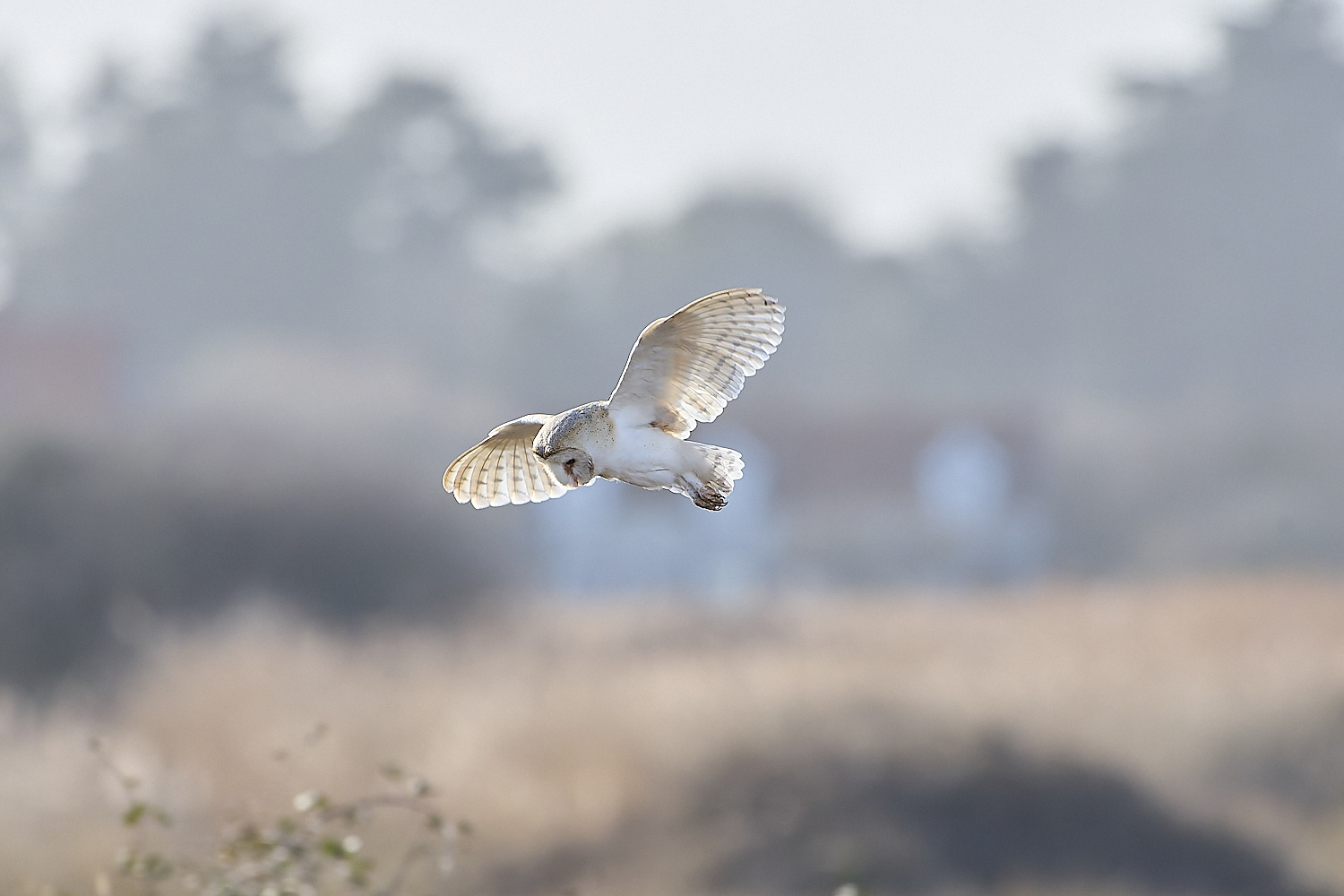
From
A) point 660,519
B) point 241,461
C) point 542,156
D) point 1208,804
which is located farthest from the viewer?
point 542,156

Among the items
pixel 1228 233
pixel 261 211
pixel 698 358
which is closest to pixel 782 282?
pixel 1228 233

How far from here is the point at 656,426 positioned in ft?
11.7

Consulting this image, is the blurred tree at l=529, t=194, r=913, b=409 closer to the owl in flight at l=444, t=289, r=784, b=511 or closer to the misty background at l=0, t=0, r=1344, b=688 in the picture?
the misty background at l=0, t=0, r=1344, b=688

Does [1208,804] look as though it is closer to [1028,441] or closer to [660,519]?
[660,519]

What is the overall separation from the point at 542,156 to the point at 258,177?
26.7 feet

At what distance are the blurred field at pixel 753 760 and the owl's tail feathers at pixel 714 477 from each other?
6.26m

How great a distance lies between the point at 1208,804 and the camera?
14016mm

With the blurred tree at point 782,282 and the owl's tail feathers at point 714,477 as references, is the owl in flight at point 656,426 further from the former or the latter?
the blurred tree at point 782,282

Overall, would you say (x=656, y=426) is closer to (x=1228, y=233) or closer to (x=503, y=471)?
(x=503, y=471)

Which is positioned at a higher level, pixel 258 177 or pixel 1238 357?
pixel 258 177

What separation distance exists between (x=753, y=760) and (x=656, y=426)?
33.5 ft

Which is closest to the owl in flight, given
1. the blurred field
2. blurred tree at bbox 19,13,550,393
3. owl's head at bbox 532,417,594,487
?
owl's head at bbox 532,417,594,487

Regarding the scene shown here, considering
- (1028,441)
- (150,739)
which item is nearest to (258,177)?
(1028,441)

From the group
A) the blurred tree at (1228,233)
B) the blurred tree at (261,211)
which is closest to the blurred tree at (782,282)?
the blurred tree at (261,211)
